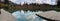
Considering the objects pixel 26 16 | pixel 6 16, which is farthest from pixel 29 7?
pixel 6 16

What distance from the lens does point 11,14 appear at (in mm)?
1056

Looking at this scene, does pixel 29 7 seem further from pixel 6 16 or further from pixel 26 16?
pixel 6 16

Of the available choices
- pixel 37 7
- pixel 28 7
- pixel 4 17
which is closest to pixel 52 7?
pixel 37 7

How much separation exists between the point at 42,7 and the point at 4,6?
44 cm

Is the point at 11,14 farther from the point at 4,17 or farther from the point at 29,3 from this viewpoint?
the point at 29,3

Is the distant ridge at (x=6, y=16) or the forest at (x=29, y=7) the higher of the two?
the forest at (x=29, y=7)

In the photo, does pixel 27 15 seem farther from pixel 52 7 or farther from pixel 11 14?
pixel 52 7

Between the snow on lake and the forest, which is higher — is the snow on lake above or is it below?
below

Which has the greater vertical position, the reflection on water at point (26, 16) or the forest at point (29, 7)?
the forest at point (29, 7)

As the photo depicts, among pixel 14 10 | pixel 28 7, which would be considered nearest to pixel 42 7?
pixel 28 7

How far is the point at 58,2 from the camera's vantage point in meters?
1.11

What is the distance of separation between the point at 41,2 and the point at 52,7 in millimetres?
138

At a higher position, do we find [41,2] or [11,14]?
[41,2]

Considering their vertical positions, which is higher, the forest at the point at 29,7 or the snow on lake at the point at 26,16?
the forest at the point at 29,7
